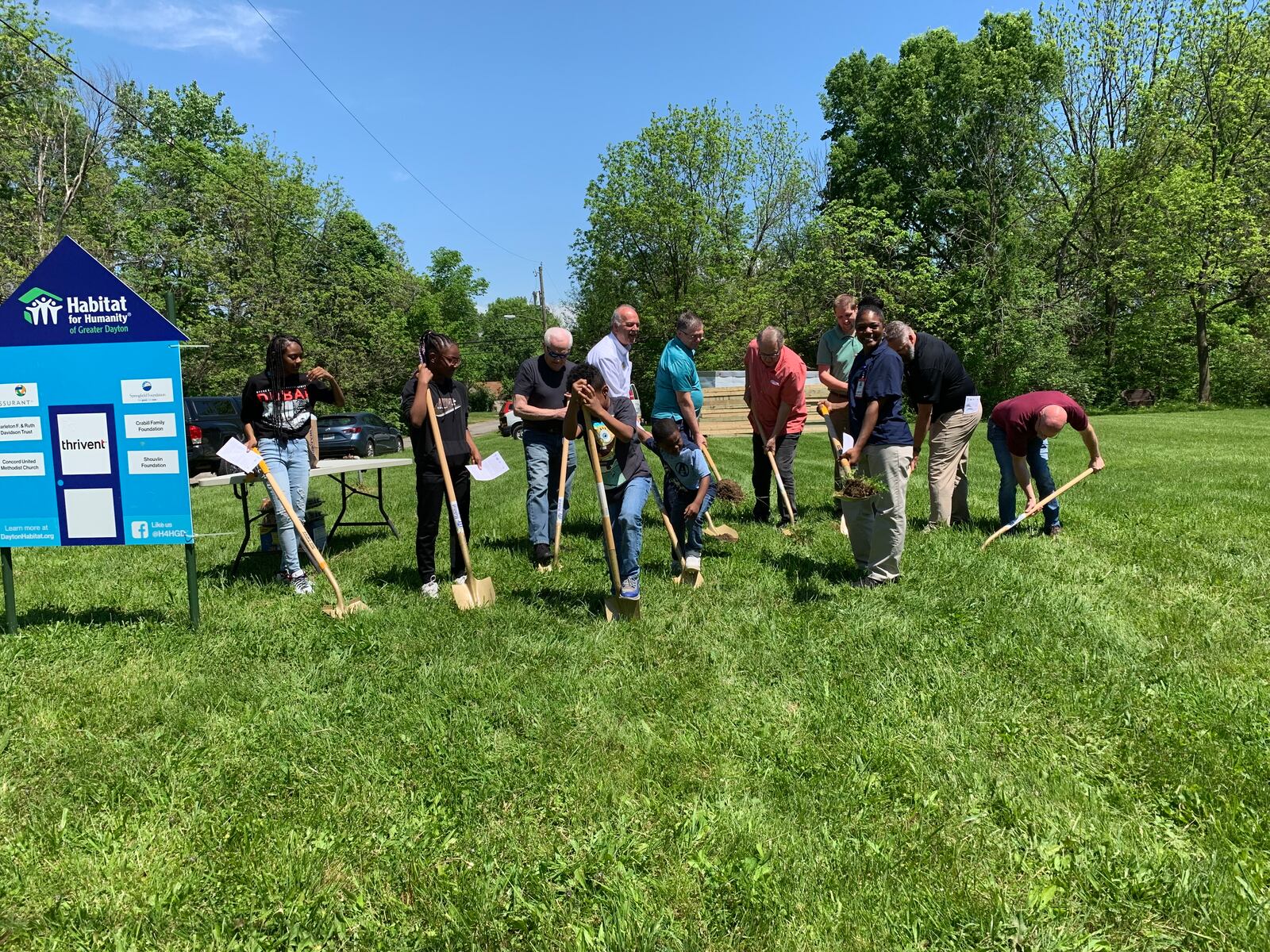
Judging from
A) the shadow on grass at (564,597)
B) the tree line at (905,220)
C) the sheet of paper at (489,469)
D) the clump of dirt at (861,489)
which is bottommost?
the shadow on grass at (564,597)

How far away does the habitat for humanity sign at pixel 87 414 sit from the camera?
Result: 4.38 meters

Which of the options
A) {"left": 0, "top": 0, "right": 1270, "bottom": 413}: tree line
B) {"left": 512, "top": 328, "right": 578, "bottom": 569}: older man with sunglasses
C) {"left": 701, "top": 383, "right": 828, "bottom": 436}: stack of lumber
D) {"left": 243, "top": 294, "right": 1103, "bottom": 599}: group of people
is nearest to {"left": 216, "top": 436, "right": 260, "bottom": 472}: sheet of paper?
{"left": 243, "top": 294, "right": 1103, "bottom": 599}: group of people

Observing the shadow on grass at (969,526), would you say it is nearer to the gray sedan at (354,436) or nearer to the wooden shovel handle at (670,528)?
the wooden shovel handle at (670,528)

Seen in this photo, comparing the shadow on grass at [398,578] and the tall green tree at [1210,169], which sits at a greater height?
the tall green tree at [1210,169]

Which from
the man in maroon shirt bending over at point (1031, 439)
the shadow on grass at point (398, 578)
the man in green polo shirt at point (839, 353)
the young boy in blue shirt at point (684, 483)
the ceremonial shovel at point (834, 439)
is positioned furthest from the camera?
the man in green polo shirt at point (839, 353)

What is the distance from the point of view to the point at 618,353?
478 cm

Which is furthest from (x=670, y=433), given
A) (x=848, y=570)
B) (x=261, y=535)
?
(x=261, y=535)

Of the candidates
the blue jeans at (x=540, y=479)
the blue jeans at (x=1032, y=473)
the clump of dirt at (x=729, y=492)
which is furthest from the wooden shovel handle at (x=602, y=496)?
the blue jeans at (x=1032, y=473)

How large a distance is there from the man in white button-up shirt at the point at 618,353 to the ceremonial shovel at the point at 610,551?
→ 0.34 meters

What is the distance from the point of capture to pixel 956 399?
631cm

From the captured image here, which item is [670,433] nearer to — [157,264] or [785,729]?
[785,729]

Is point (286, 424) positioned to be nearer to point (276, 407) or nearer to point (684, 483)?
point (276, 407)

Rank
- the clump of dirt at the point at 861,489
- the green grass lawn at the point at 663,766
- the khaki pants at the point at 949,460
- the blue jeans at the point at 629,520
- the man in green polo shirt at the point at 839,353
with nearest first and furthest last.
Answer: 1. the green grass lawn at the point at 663,766
2. the blue jeans at the point at 629,520
3. the clump of dirt at the point at 861,489
4. the khaki pants at the point at 949,460
5. the man in green polo shirt at the point at 839,353

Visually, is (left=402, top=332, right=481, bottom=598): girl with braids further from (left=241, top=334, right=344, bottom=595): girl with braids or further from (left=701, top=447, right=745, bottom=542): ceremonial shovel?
(left=701, top=447, right=745, bottom=542): ceremonial shovel
